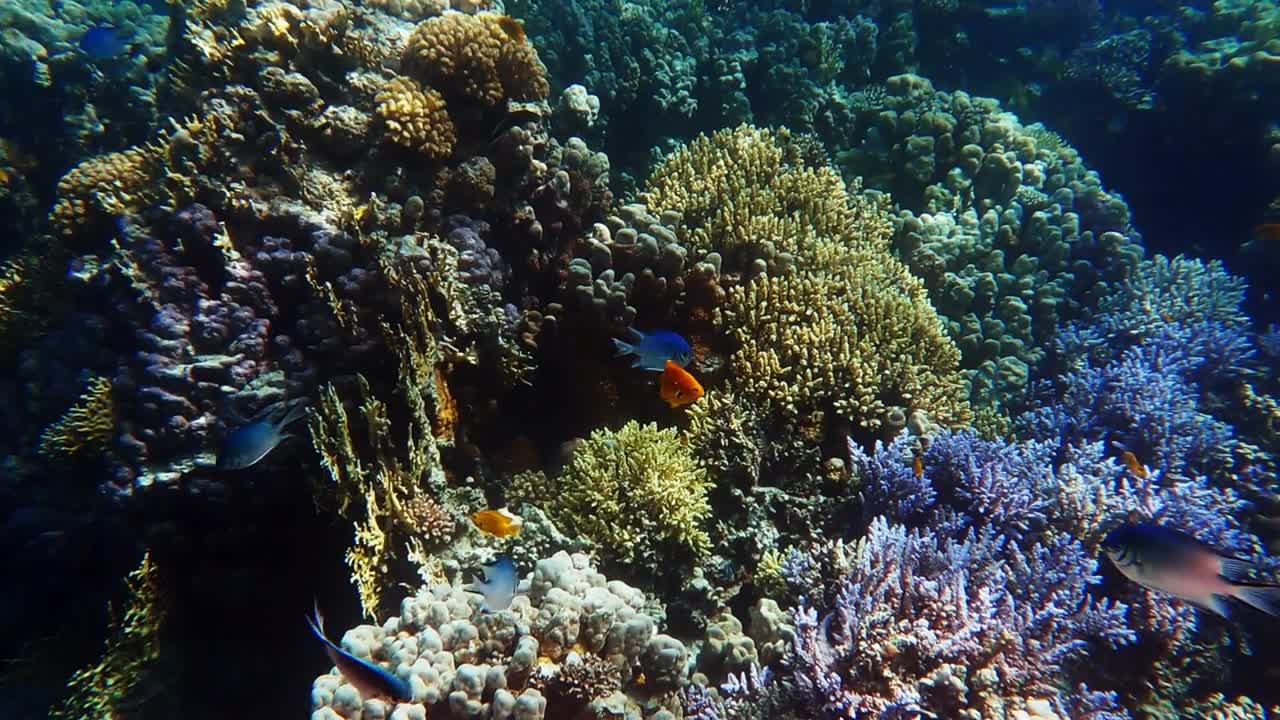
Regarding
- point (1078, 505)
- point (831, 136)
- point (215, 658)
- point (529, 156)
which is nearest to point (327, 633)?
point (215, 658)

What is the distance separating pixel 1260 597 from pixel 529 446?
3942mm

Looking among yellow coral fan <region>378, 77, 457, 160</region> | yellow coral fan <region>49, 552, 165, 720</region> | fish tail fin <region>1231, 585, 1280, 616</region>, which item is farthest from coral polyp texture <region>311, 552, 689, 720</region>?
yellow coral fan <region>378, 77, 457, 160</region>

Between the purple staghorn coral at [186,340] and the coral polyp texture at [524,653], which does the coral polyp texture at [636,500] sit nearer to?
the coral polyp texture at [524,653]

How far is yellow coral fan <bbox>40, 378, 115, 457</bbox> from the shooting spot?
3717 millimetres

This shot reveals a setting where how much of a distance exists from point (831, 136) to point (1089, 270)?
3601 millimetres

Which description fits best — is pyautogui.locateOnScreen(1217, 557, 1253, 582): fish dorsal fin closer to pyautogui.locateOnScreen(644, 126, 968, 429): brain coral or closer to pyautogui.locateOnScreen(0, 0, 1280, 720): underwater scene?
pyautogui.locateOnScreen(0, 0, 1280, 720): underwater scene

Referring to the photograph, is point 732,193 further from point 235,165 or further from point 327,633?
point 327,633

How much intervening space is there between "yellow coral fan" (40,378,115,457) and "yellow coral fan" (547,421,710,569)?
111 inches

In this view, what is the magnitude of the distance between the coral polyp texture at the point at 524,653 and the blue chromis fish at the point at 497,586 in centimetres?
5

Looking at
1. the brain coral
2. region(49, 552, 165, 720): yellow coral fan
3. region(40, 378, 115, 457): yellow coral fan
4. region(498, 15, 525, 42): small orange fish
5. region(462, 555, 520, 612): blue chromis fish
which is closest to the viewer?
region(462, 555, 520, 612): blue chromis fish

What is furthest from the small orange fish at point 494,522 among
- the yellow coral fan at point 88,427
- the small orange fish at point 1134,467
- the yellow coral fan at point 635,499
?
the small orange fish at point 1134,467

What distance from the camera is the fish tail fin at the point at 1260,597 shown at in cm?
249

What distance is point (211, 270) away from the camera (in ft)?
12.9

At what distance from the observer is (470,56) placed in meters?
4.57
